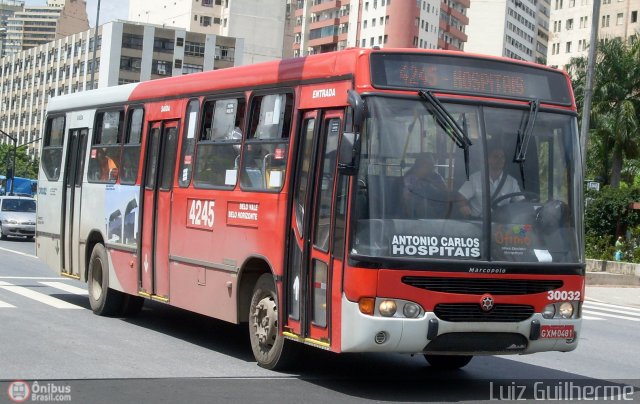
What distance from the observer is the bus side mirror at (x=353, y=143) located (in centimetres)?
988

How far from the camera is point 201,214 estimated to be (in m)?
13.1

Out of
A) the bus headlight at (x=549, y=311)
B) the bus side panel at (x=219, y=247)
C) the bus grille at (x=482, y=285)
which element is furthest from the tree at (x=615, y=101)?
the bus grille at (x=482, y=285)

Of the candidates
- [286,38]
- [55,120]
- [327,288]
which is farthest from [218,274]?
[286,38]

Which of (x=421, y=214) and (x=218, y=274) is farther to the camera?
(x=218, y=274)

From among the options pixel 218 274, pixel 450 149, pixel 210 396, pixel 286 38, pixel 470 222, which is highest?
pixel 286 38

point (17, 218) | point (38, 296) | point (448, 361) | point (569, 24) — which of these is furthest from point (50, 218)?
point (569, 24)

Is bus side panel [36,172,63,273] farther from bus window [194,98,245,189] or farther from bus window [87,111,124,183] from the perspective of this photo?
bus window [194,98,245,189]

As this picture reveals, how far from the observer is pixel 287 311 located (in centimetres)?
1104

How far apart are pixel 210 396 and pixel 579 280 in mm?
3496

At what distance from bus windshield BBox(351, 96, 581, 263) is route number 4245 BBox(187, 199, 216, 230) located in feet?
10.4

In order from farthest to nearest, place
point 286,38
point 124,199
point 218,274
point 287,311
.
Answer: point 286,38, point 124,199, point 218,274, point 287,311

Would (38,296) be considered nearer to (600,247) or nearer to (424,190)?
(424,190)

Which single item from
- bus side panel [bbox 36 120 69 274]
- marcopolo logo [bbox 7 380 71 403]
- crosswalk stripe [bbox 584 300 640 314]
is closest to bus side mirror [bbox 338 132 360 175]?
marcopolo logo [bbox 7 380 71 403]

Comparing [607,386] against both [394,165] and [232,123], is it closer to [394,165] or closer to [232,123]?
[394,165]
